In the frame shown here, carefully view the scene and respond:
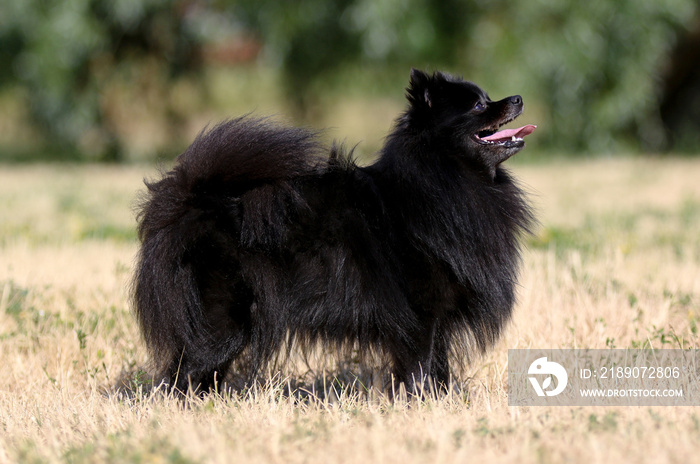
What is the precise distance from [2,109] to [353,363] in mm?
17435

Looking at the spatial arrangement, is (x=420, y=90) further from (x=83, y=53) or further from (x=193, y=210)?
(x=83, y=53)

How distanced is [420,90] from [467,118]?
0.95 feet

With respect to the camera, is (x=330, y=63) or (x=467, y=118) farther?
(x=330, y=63)

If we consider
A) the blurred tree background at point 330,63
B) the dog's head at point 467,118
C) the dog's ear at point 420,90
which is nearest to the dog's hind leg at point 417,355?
the dog's head at point 467,118

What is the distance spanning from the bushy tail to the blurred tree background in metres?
10.4

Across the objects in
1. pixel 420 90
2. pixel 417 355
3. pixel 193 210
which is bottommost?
pixel 417 355

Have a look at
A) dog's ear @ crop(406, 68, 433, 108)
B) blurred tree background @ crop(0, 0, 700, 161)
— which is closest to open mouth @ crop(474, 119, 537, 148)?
dog's ear @ crop(406, 68, 433, 108)

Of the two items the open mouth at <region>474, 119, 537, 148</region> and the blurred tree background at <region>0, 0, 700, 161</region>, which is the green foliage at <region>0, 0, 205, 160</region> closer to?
the blurred tree background at <region>0, 0, 700, 161</region>

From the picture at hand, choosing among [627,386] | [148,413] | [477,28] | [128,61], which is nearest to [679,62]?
[477,28]

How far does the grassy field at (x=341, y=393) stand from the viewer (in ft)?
9.21

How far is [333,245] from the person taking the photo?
3.57 metres

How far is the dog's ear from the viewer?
3869mm

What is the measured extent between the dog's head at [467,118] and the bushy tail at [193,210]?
60 centimetres

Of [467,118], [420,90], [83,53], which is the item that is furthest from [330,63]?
[467,118]
